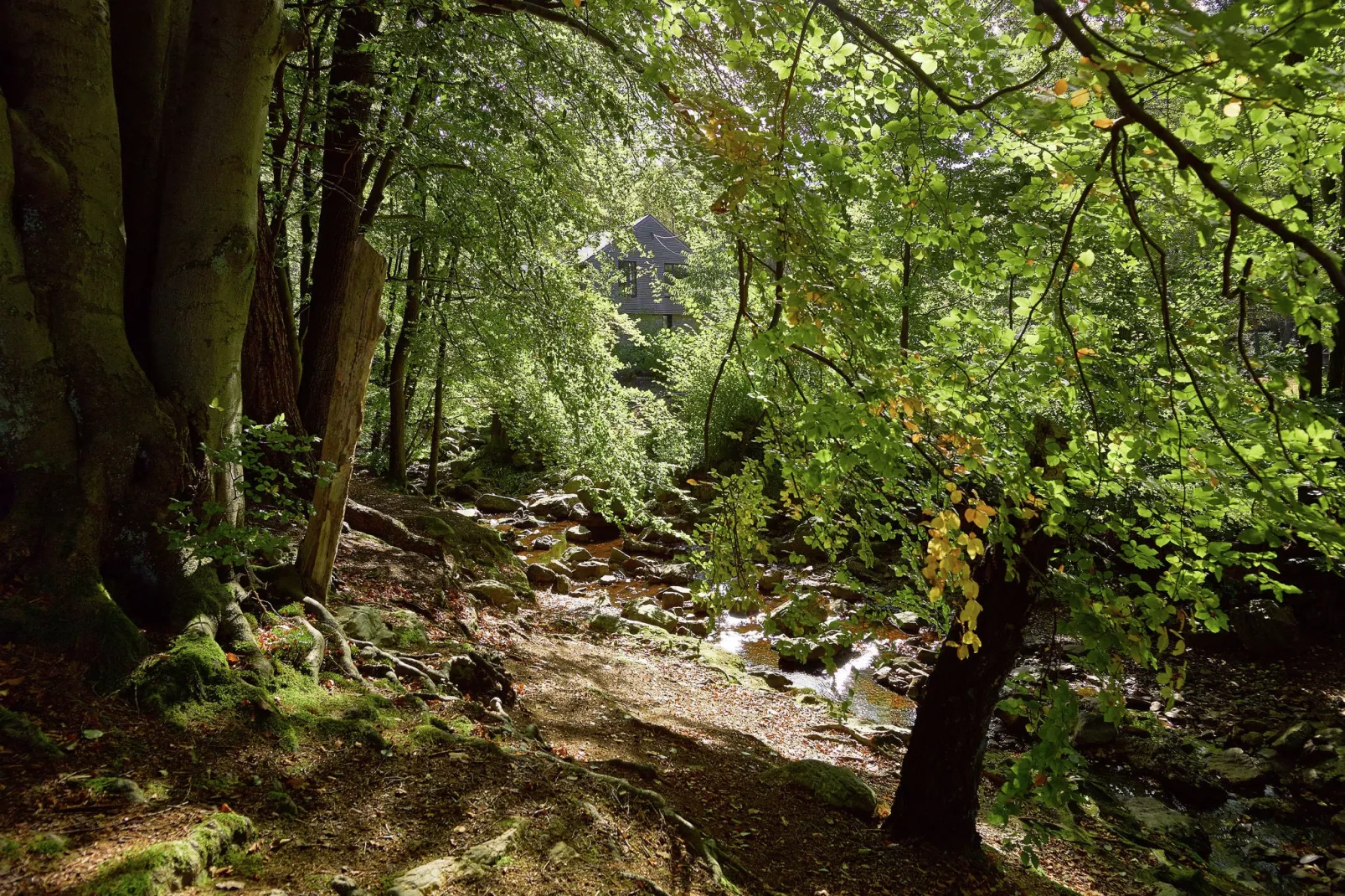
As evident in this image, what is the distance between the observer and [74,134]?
10.5 feet

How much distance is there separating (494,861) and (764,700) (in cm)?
630

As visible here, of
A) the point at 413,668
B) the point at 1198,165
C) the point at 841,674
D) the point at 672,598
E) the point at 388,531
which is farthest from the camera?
the point at 672,598

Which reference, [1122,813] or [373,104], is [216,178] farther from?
[1122,813]

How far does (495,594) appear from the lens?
8.98 meters

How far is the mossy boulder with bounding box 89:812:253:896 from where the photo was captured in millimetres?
1988

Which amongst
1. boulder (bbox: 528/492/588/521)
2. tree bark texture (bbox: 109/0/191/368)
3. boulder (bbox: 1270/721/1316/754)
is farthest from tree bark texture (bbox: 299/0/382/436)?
boulder (bbox: 528/492/588/521)

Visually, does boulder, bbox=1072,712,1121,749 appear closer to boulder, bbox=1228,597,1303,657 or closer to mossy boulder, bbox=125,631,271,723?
boulder, bbox=1228,597,1303,657

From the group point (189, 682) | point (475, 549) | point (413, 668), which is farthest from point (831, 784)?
point (475, 549)

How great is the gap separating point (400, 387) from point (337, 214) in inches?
286

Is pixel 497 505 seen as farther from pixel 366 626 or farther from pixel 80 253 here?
pixel 80 253

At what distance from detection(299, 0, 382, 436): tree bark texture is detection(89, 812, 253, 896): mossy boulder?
4217 millimetres

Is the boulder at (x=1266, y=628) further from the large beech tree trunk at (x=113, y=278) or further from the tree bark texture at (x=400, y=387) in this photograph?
the tree bark texture at (x=400, y=387)

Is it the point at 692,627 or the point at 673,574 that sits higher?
the point at 673,574

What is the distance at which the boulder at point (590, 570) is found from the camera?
1354cm
